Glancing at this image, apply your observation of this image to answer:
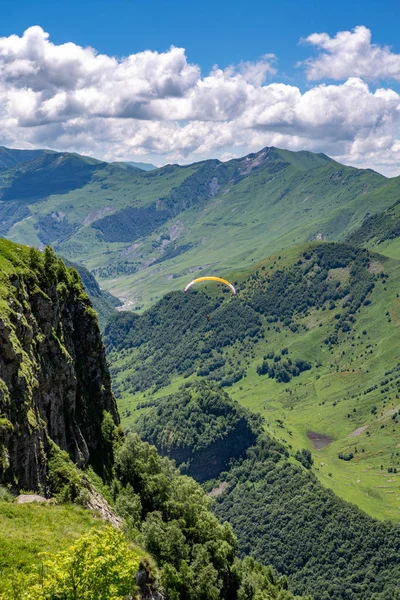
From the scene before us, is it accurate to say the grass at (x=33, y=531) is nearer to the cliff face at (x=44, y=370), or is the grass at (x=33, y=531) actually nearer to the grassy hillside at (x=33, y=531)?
the grassy hillside at (x=33, y=531)

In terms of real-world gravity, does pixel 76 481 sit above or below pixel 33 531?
below

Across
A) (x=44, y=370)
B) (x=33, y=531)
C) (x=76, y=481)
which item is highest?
(x=44, y=370)

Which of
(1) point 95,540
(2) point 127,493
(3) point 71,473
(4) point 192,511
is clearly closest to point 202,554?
(4) point 192,511

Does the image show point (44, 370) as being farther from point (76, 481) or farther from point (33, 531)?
point (33, 531)

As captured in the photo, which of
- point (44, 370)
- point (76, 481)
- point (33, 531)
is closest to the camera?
point (33, 531)

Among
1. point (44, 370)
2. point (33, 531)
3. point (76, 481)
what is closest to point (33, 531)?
point (33, 531)

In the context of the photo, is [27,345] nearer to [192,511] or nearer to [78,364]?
[78,364]

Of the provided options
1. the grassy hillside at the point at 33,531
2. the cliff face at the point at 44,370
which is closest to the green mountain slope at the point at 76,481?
the grassy hillside at the point at 33,531

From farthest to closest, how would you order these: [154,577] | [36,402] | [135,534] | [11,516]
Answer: [36,402]
[135,534]
[154,577]
[11,516]
